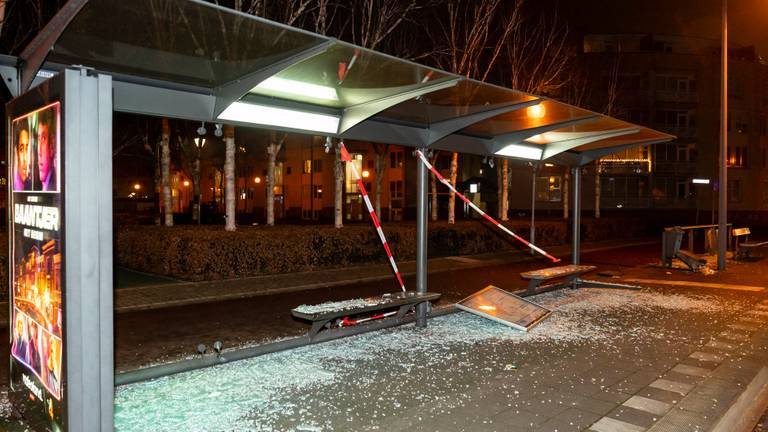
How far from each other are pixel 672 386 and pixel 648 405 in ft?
2.34

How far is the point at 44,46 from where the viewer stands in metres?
3.85

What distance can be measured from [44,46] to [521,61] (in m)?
22.2

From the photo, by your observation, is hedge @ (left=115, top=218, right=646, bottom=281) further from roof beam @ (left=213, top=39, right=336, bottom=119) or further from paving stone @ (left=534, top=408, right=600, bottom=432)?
paving stone @ (left=534, top=408, right=600, bottom=432)

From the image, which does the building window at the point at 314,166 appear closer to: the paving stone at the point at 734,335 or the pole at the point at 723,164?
the pole at the point at 723,164

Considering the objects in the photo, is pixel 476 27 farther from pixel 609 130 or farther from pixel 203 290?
pixel 203 290

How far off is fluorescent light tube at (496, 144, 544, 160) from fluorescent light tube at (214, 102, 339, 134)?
3779 millimetres

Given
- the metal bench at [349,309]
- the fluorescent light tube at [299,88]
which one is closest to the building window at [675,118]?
the metal bench at [349,309]

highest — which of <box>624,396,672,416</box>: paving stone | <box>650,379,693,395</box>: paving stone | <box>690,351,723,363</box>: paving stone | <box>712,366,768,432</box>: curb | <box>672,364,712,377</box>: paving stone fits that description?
<box>624,396,672,416</box>: paving stone

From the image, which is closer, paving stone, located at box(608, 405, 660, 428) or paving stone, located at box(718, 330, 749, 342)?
paving stone, located at box(608, 405, 660, 428)

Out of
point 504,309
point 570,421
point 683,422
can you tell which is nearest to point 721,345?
point 504,309

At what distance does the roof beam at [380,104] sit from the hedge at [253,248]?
657 centimetres

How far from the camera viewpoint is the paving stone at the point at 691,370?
589cm

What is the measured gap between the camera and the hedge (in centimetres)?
1271

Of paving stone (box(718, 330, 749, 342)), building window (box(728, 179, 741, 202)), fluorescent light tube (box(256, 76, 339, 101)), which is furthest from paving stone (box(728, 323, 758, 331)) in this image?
building window (box(728, 179, 741, 202))
